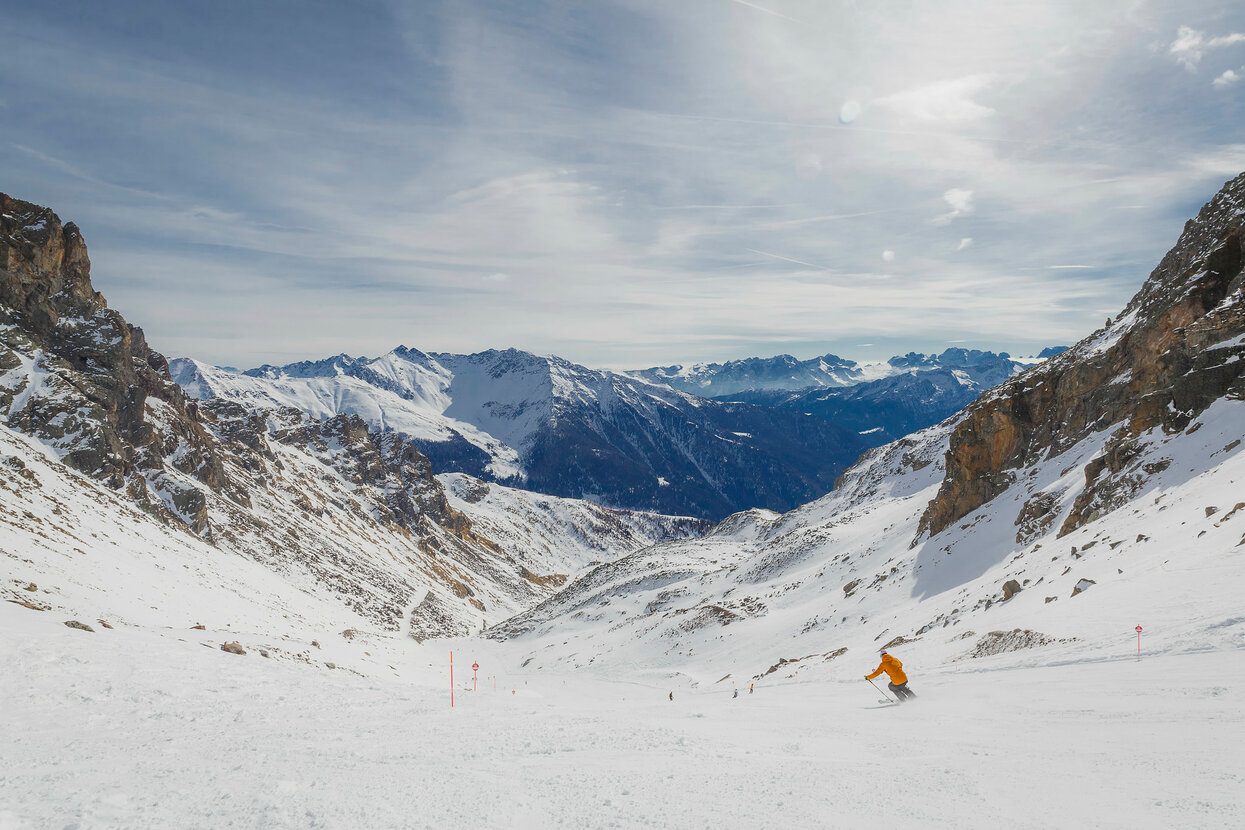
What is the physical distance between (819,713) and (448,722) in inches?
302

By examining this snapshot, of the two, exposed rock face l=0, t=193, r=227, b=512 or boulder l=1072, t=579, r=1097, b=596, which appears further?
exposed rock face l=0, t=193, r=227, b=512

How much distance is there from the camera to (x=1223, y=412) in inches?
1115

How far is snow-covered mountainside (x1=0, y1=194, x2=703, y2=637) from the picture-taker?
43688 millimetres

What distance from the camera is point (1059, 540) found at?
2931cm

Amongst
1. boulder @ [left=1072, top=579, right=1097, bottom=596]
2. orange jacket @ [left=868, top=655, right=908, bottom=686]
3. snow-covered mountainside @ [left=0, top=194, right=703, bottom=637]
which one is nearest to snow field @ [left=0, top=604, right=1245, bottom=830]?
orange jacket @ [left=868, top=655, right=908, bottom=686]

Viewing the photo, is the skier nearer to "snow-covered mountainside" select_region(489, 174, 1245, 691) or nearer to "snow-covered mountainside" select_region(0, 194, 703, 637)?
"snow-covered mountainside" select_region(489, 174, 1245, 691)

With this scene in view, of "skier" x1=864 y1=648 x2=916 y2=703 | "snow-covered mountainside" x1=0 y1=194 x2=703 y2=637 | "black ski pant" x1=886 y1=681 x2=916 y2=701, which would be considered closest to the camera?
"skier" x1=864 y1=648 x2=916 y2=703

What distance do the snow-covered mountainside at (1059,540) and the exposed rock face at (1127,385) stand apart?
112 millimetres

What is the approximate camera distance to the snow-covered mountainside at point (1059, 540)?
57.8 feet

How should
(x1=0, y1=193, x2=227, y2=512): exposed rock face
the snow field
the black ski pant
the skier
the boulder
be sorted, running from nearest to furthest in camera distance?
1. the snow field
2. the skier
3. the black ski pant
4. the boulder
5. (x1=0, y1=193, x2=227, y2=512): exposed rock face

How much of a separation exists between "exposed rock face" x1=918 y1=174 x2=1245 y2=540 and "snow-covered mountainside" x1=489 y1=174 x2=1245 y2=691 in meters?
0.11

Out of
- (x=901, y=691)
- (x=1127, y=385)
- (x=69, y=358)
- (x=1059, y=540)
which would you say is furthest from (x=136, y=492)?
(x=1127, y=385)

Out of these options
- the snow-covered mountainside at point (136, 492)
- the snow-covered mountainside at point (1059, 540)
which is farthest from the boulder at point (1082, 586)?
the snow-covered mountainside at point (136, 492)

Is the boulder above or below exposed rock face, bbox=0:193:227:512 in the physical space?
below
